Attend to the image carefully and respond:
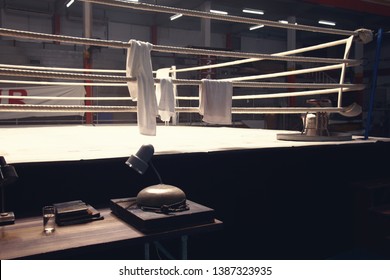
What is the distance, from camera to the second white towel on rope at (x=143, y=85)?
1.71m

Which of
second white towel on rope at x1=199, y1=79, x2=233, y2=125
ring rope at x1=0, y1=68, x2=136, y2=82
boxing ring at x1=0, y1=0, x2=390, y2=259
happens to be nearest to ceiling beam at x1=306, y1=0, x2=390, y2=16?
boxing ring at x1=0, y1=0, x2=390, y2=259

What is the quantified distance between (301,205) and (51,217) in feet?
4.85

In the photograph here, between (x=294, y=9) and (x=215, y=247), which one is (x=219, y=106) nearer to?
(x=215, y=247)

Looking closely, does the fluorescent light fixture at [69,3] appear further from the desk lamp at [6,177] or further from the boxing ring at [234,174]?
the desk lamp at [6,177]

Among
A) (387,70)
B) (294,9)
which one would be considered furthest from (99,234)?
(387,70)

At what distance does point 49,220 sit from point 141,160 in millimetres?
330

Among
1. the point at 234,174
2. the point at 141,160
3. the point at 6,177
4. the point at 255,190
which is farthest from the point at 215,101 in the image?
the point at 6,177

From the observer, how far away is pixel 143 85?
5.60 feet

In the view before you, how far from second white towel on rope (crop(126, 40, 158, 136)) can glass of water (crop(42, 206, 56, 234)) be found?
24.8 inches

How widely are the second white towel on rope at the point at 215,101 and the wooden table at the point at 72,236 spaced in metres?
0.86

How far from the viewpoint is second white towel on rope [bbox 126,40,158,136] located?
1.71 m

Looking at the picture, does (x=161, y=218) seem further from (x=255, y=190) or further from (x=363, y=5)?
(x=363, y=5)

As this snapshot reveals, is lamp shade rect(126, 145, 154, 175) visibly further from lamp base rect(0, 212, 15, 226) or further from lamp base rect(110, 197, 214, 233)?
lamp base rect(0, 212, 15, 226)

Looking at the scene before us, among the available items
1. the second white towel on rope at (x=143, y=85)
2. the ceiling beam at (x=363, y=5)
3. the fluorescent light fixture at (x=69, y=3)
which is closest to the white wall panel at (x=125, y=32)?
the fluorescent light fixture at (x=69, y=3)
